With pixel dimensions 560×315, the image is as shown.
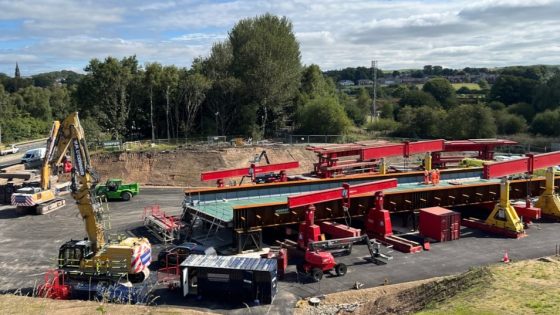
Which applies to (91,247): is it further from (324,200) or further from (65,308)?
(324,200)

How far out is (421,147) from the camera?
33594 mm

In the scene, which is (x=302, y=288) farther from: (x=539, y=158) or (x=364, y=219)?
(x=539, y=158)

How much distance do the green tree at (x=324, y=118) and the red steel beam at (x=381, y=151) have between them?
25943 millimetres

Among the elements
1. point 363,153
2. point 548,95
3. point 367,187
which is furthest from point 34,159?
point 548,95

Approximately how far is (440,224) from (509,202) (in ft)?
15.2

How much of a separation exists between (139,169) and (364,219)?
79.9 ft

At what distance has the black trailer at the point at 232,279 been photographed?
1766cm

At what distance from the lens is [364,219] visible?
26.4m

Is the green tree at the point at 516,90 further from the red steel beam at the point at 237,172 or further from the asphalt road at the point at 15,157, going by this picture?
the asphalt road at the point at 15,157

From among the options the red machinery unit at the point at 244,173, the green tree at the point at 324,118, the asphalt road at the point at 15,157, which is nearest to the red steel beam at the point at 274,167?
the red machinery unit at the point at 244,173

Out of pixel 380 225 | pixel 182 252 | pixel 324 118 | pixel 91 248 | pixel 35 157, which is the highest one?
pixel 324 118

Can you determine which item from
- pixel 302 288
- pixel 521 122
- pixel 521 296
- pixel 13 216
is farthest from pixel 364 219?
pixel 521 122

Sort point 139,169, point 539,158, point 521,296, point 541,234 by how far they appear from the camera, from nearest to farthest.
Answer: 1. point 521,296
2. point 541,234
3. point 539,158
4. point 139,169

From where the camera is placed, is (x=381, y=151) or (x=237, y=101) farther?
(x=237, y=101)
